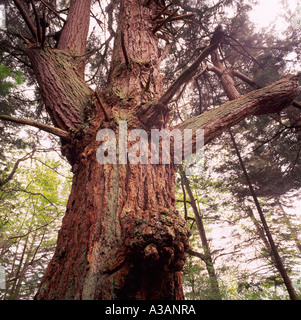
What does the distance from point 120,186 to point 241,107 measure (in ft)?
3.88

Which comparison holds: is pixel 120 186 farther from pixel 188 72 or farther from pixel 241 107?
pixel 241 107

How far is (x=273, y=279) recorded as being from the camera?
584cm

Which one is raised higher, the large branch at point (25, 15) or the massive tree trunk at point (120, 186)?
the large branch at point (25, 15)

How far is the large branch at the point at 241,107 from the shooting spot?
1469 mm

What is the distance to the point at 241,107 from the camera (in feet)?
4.94

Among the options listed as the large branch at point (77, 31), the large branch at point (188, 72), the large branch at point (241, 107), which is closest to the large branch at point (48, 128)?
the large branch at point (188, 72)

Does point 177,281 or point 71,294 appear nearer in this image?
point 71,294

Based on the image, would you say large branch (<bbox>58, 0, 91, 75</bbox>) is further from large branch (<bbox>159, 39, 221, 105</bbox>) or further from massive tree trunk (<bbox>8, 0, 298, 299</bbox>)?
large branch (<bbox>159, 39, 221, 105</bbox>)

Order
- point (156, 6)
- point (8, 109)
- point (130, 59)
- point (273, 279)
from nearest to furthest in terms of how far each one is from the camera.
Answer: point (130, 59)
point (156, 6)
point (8, 109)
point (273, 279)

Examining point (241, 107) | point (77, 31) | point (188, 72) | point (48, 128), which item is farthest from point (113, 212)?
point (77, 31)

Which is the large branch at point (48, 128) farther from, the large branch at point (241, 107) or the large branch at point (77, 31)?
the large branch at point (77, 31)

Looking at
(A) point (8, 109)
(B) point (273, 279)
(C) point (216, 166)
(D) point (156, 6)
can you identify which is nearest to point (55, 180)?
(A) point (8, 109)
